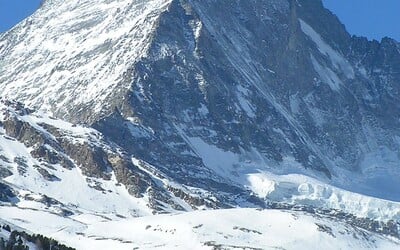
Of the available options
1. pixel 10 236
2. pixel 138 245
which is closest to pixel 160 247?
pixel 138 245

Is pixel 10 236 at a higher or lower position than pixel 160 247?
lower

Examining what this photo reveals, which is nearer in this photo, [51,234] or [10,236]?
[10,236]

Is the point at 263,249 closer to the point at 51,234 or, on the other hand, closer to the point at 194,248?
the point at 194,248

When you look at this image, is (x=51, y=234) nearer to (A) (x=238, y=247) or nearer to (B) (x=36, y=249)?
(A) (x=238, y=247)

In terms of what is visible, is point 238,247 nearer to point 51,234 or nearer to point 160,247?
point 160,247

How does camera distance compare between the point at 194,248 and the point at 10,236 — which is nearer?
the point at 10,236

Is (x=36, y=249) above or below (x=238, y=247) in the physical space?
below

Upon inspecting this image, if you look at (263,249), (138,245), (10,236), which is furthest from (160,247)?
(10,236)
